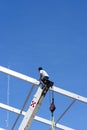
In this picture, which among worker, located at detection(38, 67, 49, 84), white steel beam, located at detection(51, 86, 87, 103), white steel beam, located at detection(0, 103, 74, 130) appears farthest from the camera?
white steel beam, located at detection(0, 103, 74, 130)

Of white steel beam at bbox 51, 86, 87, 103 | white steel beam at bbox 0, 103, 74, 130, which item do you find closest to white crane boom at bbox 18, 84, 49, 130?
white steel beam at bbox 51, 86, 87, 103

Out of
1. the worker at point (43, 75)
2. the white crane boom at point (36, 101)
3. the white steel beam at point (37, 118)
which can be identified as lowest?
the white crane boom at point (36, 101)

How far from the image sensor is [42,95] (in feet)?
29.5

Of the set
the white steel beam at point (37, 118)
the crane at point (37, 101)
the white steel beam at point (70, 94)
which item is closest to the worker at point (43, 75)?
the crane at point (37, 101)

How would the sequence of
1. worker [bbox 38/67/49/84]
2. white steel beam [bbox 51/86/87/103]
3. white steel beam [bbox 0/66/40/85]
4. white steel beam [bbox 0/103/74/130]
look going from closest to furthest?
worker [bbox 38/67/49/84] < white steel beam [bbox 0/66/40/85] < white steel beam [bbox 51/86/87/103] < white steel beam [bbox 0/103/74/130]

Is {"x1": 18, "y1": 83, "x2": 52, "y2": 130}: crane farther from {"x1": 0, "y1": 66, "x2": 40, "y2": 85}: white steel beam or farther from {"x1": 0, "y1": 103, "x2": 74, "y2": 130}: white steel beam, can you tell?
{"x1": 0, "y1": 103, "x2": 74, "y2": 130}: white steel beam

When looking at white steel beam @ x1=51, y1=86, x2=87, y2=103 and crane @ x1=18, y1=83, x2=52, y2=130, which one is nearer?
crane @ x1=18, y1=83, x2=52, y2=130

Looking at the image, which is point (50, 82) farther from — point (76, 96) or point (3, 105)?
point (3, 105)

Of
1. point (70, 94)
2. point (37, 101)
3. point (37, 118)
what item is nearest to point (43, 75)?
point (37, 101)

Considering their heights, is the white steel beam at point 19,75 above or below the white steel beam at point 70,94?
below

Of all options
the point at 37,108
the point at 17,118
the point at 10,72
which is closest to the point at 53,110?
the point at 37,108

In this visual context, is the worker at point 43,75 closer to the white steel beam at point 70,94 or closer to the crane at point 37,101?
the crane at point 37,101

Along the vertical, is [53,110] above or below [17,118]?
below

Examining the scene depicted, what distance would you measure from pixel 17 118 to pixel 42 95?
2210mm
